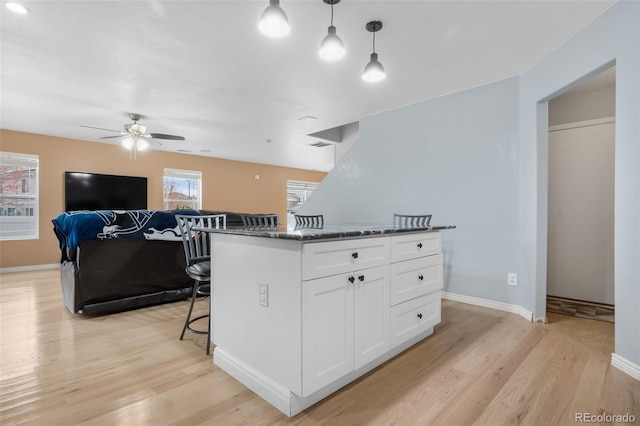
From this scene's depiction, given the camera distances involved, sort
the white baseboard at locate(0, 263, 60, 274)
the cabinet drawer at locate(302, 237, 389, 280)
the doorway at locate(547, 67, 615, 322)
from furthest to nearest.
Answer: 1. the white baseboard at locate(0, 263, 60, 274)
2. the doorway at locate(547, 67, 615, 322)
3. the cabinet drawer at locate(302, 237, 389, 280)

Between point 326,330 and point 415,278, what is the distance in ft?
3.05

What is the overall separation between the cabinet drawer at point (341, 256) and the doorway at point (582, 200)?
8.28 ft

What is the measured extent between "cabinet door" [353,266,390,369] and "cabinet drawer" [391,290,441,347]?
0.10 meters

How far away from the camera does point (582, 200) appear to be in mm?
3525

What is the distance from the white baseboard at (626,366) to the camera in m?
1.86

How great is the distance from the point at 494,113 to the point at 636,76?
4.70ft

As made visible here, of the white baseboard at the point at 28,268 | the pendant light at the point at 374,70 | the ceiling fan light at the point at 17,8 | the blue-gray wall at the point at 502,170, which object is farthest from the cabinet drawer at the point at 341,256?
the white baseboard at the point at 28,268

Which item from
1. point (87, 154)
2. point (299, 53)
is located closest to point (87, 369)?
point (299, 53)

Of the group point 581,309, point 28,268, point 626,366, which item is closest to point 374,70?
point 626,366

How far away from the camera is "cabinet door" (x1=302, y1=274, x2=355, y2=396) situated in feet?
4.91

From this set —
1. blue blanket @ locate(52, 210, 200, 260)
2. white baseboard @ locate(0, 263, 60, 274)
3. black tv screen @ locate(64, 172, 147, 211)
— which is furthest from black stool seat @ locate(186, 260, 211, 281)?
white baseboard @ locate(0, 263, 60, 274)

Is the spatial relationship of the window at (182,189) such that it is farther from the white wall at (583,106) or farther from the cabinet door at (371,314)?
the white wall at (583,106)

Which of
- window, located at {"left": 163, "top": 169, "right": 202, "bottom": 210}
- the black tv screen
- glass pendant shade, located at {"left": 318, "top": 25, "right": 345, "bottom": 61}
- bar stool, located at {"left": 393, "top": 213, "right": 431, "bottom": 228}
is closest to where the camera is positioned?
glass pendant shade, located at {"left": 318, "top": 25, "right": 345, "bottom": 61}

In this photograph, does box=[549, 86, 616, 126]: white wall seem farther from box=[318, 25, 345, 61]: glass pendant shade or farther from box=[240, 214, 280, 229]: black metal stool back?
box=[240, 214, 280, 229]: black metal stool back
